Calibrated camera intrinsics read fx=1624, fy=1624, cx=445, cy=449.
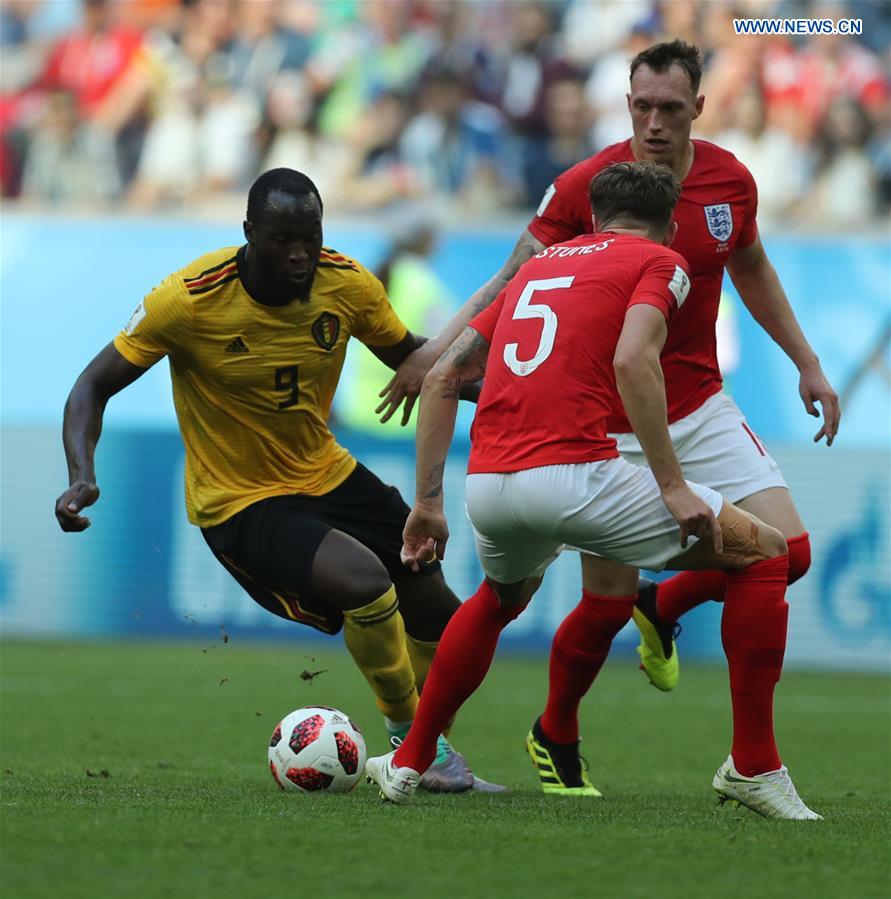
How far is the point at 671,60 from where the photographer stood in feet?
18.9

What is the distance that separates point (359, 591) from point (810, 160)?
12.6 metres

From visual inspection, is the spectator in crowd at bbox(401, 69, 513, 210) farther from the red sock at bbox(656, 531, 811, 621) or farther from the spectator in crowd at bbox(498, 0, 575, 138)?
the red sock at bbox(656, 531, 811, 621)

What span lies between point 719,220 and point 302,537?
1867 mm

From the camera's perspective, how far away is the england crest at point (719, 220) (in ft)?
19.0

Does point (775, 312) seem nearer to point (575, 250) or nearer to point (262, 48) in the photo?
point (575, 250)

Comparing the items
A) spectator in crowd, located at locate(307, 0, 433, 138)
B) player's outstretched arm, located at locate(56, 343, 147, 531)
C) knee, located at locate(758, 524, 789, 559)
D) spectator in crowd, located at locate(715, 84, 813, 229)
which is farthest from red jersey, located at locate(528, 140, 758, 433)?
spectator in crowd, located at locate(307, 0, 433, 138)

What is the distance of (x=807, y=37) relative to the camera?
1728 centimetres

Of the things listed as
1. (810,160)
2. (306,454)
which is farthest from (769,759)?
(810,160)

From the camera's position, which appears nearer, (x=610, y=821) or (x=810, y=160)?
(x=610, y=821)

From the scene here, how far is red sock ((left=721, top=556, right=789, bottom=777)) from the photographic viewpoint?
4973 millimetres

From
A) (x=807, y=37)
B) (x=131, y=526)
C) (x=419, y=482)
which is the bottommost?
(x=131, y=526)

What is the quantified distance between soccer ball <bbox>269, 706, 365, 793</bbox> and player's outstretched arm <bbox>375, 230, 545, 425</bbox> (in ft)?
3.91

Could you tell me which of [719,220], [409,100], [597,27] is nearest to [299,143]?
[409,100]

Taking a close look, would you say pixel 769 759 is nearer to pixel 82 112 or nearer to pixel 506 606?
pixel 506 606
